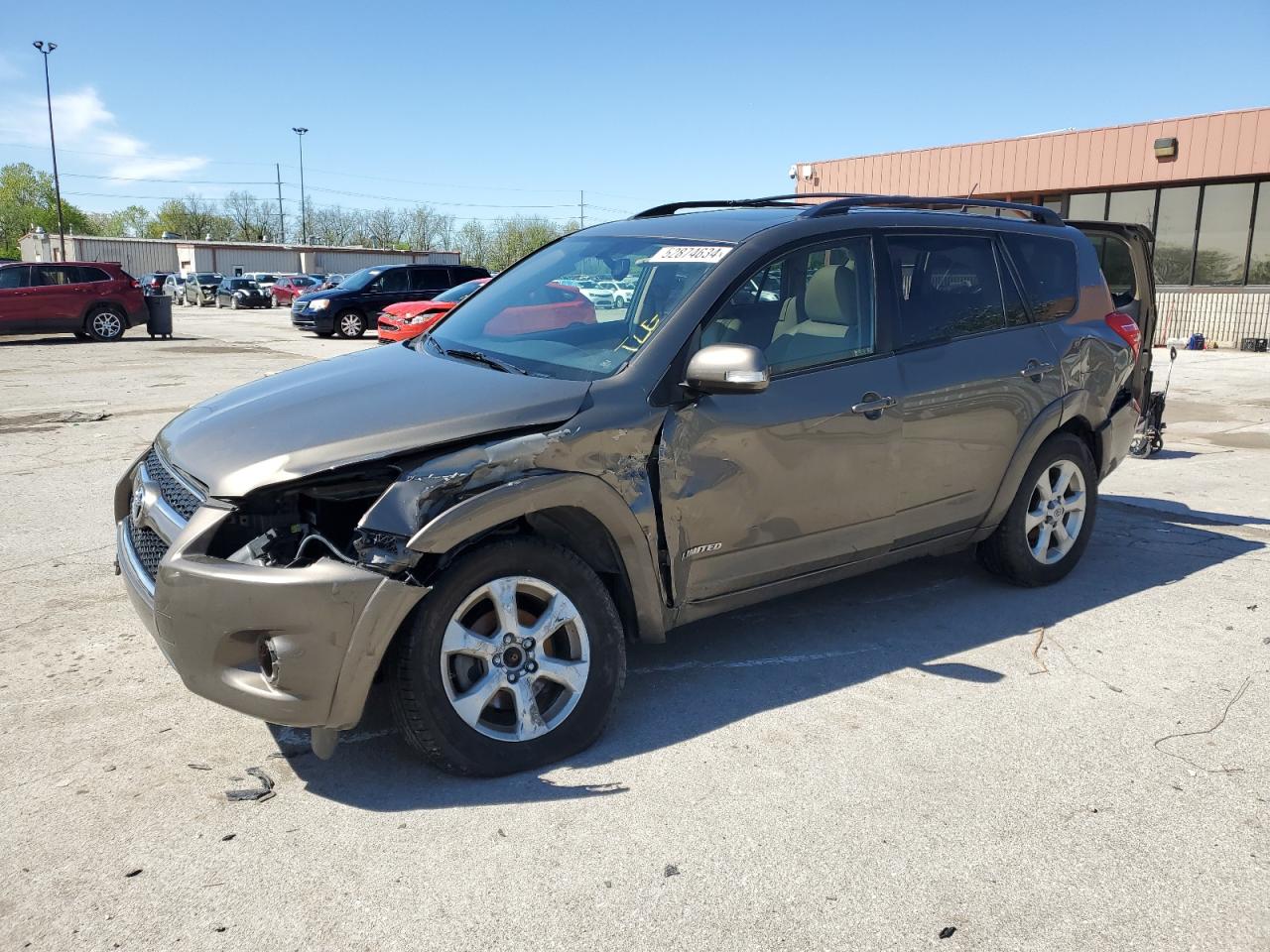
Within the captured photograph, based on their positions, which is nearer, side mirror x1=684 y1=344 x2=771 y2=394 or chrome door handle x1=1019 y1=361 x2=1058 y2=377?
side mirror x1=684 y1=344 x2=771 y2=394

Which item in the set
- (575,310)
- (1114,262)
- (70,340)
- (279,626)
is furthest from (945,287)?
(70,340)

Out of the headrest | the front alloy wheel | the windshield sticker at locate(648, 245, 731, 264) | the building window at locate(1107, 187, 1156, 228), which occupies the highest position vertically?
the building window at locate(1107, 187, 1156, 228)

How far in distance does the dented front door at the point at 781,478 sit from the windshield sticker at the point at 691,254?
1.77 feet

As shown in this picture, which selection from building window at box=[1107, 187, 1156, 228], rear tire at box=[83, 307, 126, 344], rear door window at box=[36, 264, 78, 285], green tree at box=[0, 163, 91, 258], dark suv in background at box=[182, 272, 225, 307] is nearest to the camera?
rear door window at box=[36, 264, 78, 285]

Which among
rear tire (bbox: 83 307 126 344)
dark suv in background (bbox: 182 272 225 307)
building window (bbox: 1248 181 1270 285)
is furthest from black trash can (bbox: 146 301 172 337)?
dark suv in background (bbox: 182 272 225 307)

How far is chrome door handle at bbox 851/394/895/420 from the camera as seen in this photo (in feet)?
Result: 13.8

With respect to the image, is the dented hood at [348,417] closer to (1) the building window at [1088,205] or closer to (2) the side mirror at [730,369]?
(2) the side mirror at [730,369]

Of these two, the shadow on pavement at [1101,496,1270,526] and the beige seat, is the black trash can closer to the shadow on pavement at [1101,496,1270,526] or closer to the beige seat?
Answer: the shadow on pavement at [1101,496,1270,526]

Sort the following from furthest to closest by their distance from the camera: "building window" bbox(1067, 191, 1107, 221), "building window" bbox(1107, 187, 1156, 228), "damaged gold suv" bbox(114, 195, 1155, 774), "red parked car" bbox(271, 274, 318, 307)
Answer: "red parked car" bbox(271, 274, 318, 307), "building window" bbox(1067, 191, 1107, 221), "building window" bbox(1107, 187, 1156, 228), "damaged gold suv" bbox(114, 195, 1155, 774)

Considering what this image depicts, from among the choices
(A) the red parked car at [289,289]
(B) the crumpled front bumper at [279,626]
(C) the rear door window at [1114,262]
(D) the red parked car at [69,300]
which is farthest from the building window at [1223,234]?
(A) the red parked car at [289,289]

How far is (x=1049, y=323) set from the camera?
5.22 meters

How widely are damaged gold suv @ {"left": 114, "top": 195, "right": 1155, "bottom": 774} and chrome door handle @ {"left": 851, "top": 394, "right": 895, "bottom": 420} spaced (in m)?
0.01

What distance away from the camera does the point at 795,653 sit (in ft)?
14.6

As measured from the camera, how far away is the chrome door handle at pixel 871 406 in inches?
166
